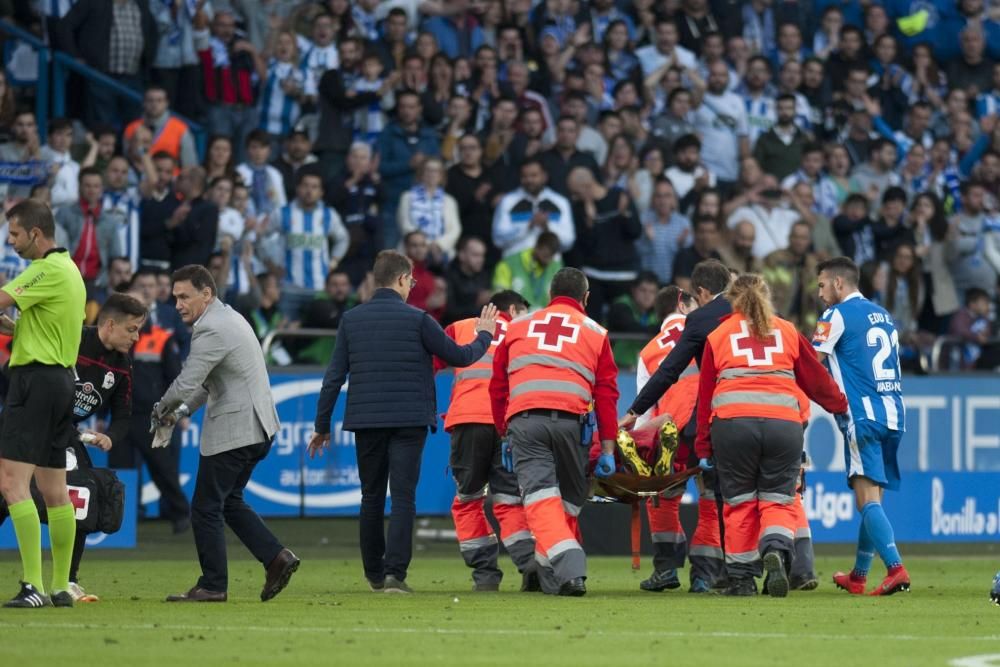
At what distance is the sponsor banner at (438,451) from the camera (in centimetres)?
2083

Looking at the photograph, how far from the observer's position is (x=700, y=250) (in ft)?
75.2

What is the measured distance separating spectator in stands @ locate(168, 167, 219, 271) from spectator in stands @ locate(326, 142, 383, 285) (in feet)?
6.02

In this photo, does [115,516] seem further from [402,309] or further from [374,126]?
[374,126]

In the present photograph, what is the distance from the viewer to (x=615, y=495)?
1425 centimetres

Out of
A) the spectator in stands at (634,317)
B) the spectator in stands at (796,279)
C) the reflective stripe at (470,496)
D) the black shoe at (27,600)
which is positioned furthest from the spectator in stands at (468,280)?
the black shoe at (27,600)

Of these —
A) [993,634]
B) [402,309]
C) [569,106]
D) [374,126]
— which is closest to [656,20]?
[569,106]

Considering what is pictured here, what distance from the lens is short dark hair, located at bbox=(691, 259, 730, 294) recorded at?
1440 centimetres

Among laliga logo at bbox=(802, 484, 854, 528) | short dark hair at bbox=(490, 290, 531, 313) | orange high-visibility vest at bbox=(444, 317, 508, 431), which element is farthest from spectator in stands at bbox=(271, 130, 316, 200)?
orange high-visibility vest at bbox=(444, 317, 508, 431)

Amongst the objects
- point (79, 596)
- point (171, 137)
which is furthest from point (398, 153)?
point (79, 596)

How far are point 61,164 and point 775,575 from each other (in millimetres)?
10616

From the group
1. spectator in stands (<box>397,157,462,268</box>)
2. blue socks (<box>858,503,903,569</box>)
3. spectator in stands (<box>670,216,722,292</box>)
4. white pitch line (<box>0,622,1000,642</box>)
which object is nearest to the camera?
white pitch line (<box>0,622,1000,642</box>)

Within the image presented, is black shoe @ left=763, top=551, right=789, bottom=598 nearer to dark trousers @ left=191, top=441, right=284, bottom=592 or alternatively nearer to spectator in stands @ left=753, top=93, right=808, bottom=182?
dark trousers @ left=191, top=441, right=284, bottom=592

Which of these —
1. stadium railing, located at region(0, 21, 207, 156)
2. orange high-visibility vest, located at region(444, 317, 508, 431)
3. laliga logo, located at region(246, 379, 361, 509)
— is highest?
stadium railing, located at region(0, 21, 207, 156)

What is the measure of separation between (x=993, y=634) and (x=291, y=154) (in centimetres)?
1327
